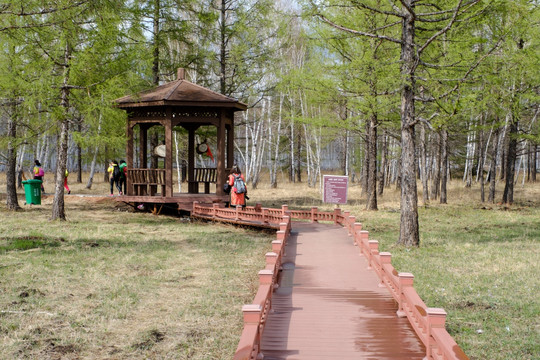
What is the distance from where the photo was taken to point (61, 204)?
50.3 feet

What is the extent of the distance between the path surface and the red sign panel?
6126 mm

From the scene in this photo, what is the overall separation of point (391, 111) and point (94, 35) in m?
12.1

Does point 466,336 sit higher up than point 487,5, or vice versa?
point 487,5

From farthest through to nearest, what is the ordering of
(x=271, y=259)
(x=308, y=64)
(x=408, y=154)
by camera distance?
(x=308, y=64) < (x=408, y=154) < (x=271, y=259)

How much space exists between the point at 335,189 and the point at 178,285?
28.3 ft

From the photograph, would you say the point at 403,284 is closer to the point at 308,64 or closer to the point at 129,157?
the point at 129,157

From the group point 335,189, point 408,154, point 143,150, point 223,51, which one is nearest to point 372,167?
point 335,189

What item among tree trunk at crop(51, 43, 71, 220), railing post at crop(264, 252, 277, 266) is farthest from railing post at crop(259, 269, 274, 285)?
tree trunk at crop(51, 43, 71, 220)

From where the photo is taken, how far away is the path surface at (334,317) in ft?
16.9

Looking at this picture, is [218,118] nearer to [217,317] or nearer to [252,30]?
[252,30]

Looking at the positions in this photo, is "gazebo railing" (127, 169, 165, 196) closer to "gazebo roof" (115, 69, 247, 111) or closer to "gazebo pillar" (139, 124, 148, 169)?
"gazebo pillar" (139, 124, 148, 169)

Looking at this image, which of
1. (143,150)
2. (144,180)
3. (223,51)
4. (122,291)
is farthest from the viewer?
(223,51)

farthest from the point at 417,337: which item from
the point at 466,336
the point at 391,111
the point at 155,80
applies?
the point at 155,80

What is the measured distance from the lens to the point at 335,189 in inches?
635
